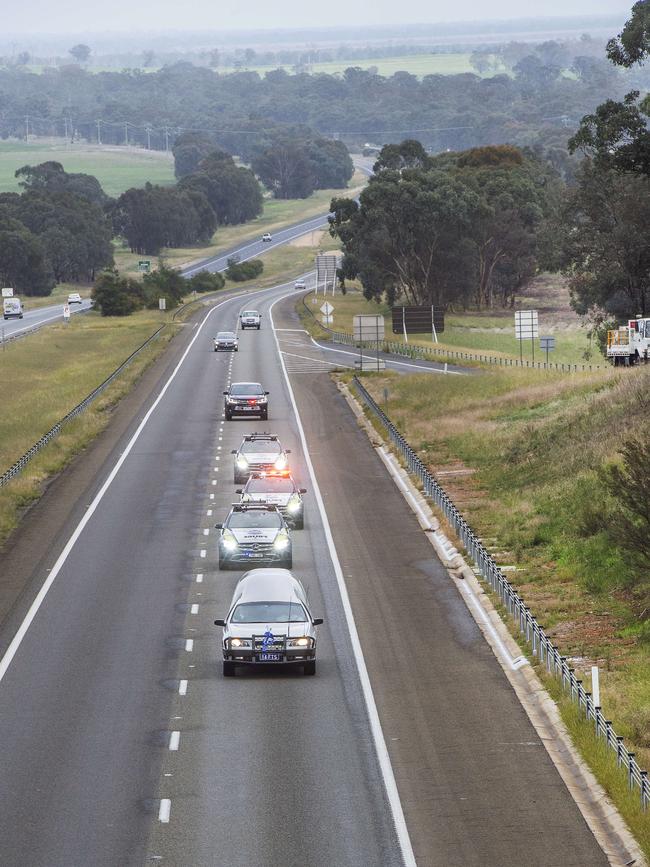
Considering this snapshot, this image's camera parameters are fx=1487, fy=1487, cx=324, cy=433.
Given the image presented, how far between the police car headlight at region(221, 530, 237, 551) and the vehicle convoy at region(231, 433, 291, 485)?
1189 centimetres

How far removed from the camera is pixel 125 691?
2653cm

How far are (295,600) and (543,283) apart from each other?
149941 mm

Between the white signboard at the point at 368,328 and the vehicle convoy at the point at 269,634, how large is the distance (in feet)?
191

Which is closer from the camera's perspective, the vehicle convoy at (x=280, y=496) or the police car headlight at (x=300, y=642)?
the police car headlight at (x=300, y=642)

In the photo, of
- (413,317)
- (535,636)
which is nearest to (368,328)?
(413,317)

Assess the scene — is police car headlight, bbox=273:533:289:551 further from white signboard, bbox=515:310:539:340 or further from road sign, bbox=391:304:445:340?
road sign, bbox=391:304:445:340

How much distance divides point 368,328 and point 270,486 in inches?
1750

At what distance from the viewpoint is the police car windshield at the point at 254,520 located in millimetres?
36938

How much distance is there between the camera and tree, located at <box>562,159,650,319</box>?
300 ft

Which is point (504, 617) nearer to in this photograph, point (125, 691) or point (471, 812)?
point (125, 691)

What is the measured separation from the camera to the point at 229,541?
36656mm

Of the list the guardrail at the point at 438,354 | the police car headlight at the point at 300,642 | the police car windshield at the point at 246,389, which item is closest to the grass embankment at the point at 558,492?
the police car headlight at the point at 300,642

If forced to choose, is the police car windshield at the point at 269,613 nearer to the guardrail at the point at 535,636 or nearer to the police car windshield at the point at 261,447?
the guardrail at the point at 535,636

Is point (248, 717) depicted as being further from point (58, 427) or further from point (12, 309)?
point (12, 309)
